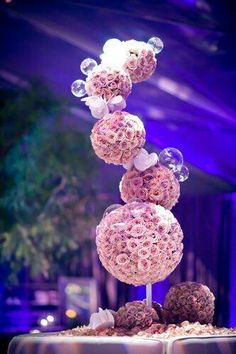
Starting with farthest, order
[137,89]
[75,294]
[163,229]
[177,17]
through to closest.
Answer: [75,294] → [137,89] → [177,17] → [163,229]

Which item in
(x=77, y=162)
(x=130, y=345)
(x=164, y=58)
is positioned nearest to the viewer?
(x=130, y=345)

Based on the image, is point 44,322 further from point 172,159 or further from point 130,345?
point 130,345

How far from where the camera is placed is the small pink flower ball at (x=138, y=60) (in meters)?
1.95

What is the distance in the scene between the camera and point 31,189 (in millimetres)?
7391

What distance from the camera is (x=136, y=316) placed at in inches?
66.6

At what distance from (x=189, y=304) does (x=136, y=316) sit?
0.16 metres

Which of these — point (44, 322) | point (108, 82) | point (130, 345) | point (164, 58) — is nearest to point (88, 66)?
point (108, 82)

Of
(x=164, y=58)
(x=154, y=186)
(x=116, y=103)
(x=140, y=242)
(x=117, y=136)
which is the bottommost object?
(x=140, y=242)

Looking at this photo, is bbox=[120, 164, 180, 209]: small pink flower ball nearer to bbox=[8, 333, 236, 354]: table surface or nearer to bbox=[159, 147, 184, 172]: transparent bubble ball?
bbox=[159, 147, 184, 172]: transparent bubble ball

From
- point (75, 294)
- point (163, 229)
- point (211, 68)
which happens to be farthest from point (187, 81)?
point (163, 229)

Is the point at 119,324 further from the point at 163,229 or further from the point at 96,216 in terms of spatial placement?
the point at 96,216

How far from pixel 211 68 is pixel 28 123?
7.09 ft

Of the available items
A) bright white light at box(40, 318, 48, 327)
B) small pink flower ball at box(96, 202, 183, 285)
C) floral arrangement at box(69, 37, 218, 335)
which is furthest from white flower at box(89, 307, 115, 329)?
bright white light at box(40, 318, 48, 327)

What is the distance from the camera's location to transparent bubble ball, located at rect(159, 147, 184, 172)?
6.22 feet
